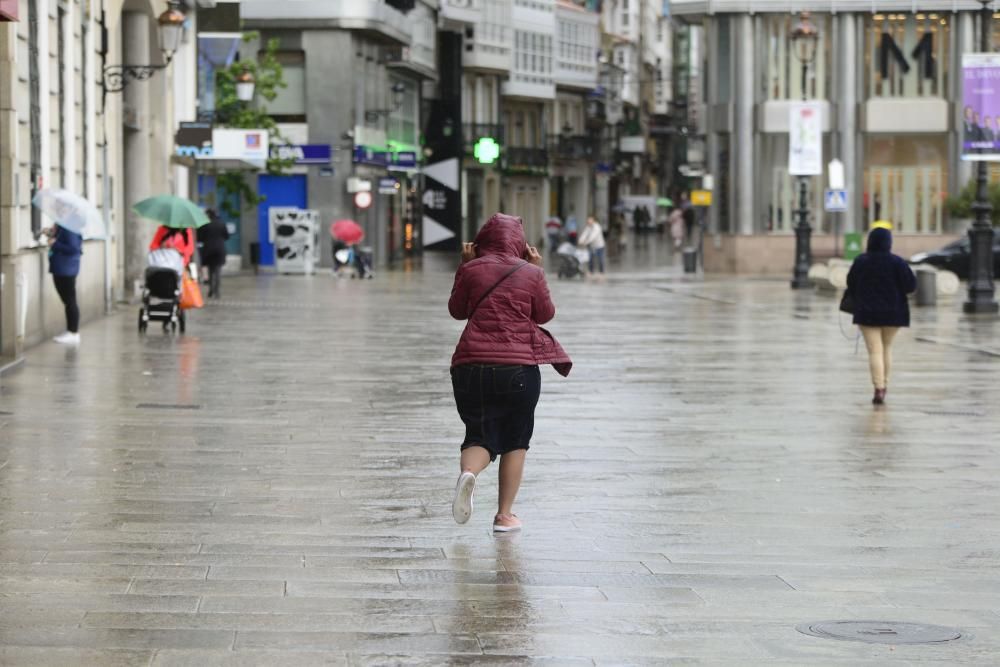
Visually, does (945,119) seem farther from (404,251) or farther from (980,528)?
(980,528)

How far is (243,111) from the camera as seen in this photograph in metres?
50.7

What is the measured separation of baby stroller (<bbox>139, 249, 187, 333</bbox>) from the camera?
2530cm

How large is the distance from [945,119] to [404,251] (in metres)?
24.4

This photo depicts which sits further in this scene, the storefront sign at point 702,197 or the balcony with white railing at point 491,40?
the balcony with white railing at point 491,40

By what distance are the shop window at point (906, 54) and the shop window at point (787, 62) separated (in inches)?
45.4

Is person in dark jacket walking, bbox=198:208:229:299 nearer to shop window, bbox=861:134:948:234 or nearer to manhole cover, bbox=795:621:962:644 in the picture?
shop window, bbox=861:134:948:234

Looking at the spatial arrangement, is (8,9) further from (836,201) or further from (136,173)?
(836,201)

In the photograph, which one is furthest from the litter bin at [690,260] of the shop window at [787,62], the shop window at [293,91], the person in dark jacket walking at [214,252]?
the person in dark jacket walking at [214,252]

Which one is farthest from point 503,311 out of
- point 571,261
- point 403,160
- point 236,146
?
point 403,160

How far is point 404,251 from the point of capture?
7500cm

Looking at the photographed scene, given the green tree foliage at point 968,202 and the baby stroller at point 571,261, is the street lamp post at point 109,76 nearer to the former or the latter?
the baby stroller at point 571,261

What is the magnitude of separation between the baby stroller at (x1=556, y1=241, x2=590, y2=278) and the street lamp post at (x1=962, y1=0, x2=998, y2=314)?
19240 millimetres

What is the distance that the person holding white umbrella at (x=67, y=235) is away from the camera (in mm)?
22484

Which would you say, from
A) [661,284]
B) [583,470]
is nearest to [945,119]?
[661,284]
